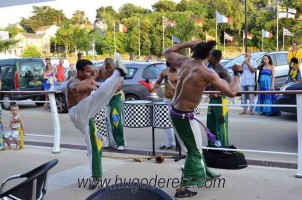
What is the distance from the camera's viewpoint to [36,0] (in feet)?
14.3

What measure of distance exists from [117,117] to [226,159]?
2.47 m

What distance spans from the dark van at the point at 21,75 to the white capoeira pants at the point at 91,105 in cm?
1129

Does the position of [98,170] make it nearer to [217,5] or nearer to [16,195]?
[16,195]

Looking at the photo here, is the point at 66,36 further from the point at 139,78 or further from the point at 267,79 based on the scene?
the point at 267,79

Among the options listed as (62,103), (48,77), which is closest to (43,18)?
(48,77)

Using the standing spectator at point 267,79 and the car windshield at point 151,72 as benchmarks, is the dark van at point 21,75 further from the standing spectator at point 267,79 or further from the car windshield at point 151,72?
the standing spectator at point 267,79

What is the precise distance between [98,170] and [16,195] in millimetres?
2463

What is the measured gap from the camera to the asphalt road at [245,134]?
316 inches

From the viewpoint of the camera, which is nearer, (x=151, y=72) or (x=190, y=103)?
(x=190, y=103)

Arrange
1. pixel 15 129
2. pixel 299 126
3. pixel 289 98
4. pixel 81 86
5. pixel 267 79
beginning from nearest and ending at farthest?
pixel 81 86 → pixel 299 126 → pixel 15 129 → pixel 289 98 → pixel 267 79

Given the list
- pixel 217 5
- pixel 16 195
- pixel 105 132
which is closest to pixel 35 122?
pixel 105 132

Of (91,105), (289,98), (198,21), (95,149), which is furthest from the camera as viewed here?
(198,21)

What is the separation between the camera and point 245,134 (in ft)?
30.4

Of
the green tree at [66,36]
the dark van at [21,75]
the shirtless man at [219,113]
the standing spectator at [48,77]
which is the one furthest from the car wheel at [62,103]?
the green tree at [66,36]
